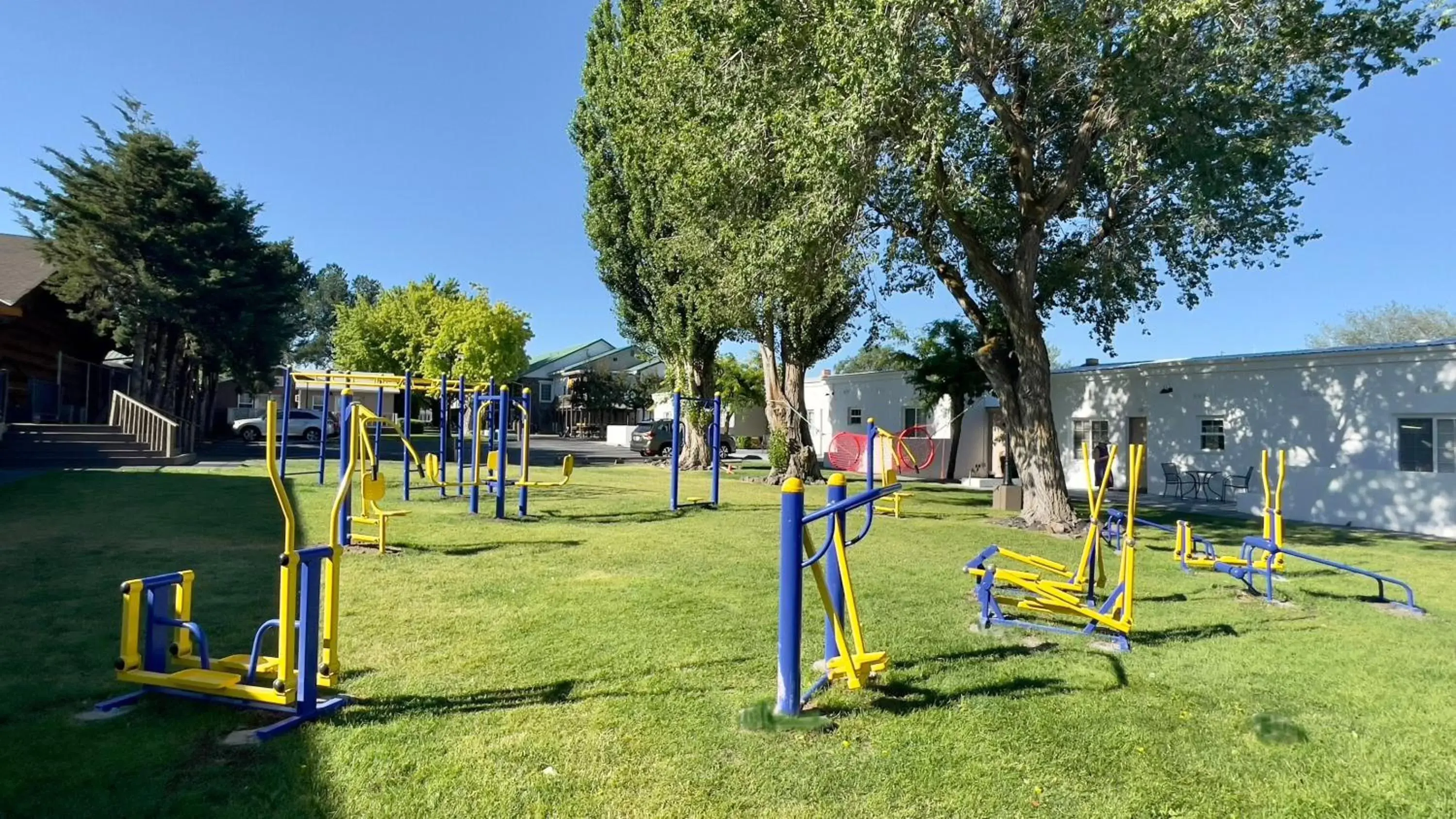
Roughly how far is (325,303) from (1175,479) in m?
101

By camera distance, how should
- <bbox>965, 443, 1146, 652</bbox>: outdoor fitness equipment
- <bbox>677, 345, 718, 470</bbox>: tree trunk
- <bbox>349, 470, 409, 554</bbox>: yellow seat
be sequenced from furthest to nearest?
<bbox>677, 345, 718, 470</bbox>: tree trunk → <bbox>349, 470, 409, 554</bbox>: yellow seat → <bbox>965, 443, 1146, 652</bbox>: outdoor fitness equipment

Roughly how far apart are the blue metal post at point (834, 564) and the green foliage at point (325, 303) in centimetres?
7292

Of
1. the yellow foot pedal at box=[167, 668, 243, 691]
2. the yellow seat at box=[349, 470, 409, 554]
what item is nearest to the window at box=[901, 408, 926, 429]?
the yellow seat at box=[349, 470, 409, 554]

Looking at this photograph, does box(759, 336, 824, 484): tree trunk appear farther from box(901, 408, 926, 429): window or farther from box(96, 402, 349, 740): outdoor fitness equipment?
box(96, 402, 349, 740): outdoor fitness equipment

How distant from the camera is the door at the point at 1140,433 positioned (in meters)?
21.8

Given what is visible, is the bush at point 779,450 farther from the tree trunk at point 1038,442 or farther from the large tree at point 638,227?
the tree trunk at point 1038,442

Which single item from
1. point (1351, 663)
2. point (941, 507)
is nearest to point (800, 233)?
point (941, 507)

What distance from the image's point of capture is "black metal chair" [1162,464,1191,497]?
20.6 metres

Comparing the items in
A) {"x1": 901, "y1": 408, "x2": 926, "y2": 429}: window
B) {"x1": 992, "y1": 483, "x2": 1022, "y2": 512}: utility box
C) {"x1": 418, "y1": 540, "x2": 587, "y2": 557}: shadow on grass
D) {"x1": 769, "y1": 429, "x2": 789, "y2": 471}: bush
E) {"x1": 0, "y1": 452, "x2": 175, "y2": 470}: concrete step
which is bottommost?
{"x1": 418, "y1": 540, "x2": 587, "y2": 557}: shadow on grass

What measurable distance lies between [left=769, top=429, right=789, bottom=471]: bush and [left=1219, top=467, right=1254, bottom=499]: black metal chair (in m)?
10.4

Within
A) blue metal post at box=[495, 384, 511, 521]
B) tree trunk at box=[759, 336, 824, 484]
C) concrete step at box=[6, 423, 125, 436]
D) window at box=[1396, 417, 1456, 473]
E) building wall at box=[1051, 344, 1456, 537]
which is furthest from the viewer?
tree trunk at box=[759, 336, 824, 484]

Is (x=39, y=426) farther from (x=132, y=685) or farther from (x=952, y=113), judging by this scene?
(x=952, y=113)

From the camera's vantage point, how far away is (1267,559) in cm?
866

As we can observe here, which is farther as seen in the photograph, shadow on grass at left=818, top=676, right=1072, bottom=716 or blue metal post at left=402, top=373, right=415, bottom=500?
blue metal post at left=402, top=373, right=415, bottom=500
